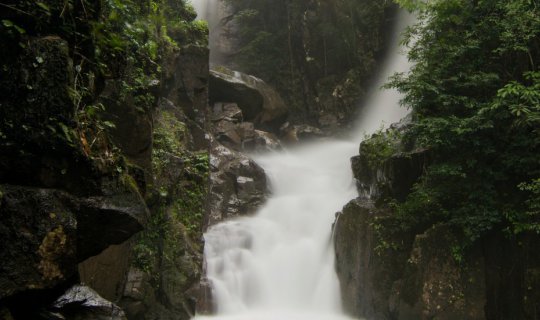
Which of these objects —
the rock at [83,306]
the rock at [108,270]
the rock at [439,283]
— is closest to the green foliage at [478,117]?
the rock at [439,283]

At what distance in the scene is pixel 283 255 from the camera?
475 inches

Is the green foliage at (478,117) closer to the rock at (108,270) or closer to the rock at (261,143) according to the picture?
the rock at (108,270)

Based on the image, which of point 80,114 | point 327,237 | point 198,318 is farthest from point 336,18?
point 80,114

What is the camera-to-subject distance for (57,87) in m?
4.04

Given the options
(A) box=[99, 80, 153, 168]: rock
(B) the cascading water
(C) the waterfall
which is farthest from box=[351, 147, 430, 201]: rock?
(C) the waterfall

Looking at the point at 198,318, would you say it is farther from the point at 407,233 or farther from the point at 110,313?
the point at 110,313

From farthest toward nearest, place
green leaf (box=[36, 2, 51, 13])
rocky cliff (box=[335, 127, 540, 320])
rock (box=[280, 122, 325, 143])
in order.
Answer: rock (box=[280, 122, 325, 143]), rocky cliff (box=[335, 127, 540, 320]), green leaf (box=[36, 2, 51, 13])

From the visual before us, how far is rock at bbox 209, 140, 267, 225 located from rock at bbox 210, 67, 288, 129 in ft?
11.6

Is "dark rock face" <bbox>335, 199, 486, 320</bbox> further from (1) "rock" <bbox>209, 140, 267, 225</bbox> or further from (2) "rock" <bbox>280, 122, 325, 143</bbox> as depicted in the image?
(2) "rock" <bbox>280, 122, 325, 143</bbox>

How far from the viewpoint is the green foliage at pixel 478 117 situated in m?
8.08

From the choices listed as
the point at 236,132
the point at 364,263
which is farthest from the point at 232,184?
the point at 364,263

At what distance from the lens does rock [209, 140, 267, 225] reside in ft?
45.6

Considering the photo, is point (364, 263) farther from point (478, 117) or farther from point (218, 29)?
point (218, 29)

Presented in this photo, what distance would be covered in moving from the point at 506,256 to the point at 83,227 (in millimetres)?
7849
